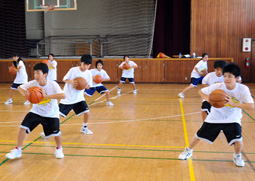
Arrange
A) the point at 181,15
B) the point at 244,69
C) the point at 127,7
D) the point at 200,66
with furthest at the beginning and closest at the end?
1. the point at 127,7
2. the point at 181,15
3. the point at 244,69
4. the point at 200,66

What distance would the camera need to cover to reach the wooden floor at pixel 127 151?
3658 mm

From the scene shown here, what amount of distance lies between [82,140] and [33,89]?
1.62 m

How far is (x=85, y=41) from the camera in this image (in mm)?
17422

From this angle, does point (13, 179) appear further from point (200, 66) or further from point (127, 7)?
point (127, 7)

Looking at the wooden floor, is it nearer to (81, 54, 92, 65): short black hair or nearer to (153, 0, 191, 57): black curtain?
(81, 54, 92, 65): short black hair

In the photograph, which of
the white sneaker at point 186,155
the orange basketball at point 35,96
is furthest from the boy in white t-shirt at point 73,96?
the white sneaker at point 186,155

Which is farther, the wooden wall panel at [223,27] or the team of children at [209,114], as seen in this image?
the wooden wall panel at [223,27]

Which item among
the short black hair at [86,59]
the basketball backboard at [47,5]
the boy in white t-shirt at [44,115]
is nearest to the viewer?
the boy in white t-shirt at [44,115]

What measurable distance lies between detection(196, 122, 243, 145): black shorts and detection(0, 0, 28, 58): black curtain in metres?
15.5

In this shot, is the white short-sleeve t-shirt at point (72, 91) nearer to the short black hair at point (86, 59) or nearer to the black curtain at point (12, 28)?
the short black hair at point (86, 59)

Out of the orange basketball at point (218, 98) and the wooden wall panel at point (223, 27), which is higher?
the wooden wall panel at point (223, 27)

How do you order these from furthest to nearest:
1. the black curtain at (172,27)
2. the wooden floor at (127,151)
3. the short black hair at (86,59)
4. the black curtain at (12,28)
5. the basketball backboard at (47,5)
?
the black curtain at (12,28) → the black curtain at (172,27) → the basketball backboard at (47,5) → the short black hair at (86,59) → the wooden floor at (127,151)

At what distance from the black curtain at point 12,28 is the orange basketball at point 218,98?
1557 centimetres

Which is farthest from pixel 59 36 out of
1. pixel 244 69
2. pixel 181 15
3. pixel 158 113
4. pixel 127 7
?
pixel 158 113
